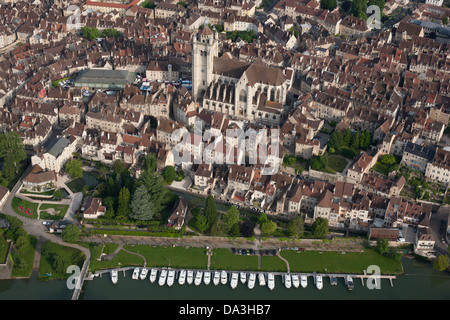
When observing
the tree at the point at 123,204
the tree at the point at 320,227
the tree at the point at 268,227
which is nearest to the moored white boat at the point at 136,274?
the tree at the point at 123,204

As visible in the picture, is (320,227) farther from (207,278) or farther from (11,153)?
(11,153)

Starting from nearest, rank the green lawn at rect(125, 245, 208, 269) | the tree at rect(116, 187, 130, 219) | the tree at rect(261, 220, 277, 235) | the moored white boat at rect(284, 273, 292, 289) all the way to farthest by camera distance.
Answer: the moored white boat at rect(284, 273, 292, 289)
the green lawn at rect(125, 245, 208, 269)
the tree at rect(261, 220, 277, 235)
the tree at rect(116, 187, 130, 219)

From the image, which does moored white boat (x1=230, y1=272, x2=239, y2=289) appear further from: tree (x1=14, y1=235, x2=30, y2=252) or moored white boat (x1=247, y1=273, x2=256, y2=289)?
tree (x1=14, y1=235, x2=30, y2=252)

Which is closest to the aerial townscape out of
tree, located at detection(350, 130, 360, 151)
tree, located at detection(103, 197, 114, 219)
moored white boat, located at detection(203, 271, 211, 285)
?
moored white boat, located at detection(203, 271, 211, 285)

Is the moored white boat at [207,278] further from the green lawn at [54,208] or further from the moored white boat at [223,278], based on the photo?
the green lawn at [54,208]

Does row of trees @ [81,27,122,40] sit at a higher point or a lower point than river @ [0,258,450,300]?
higher

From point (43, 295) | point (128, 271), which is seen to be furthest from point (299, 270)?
point (43, 295)
